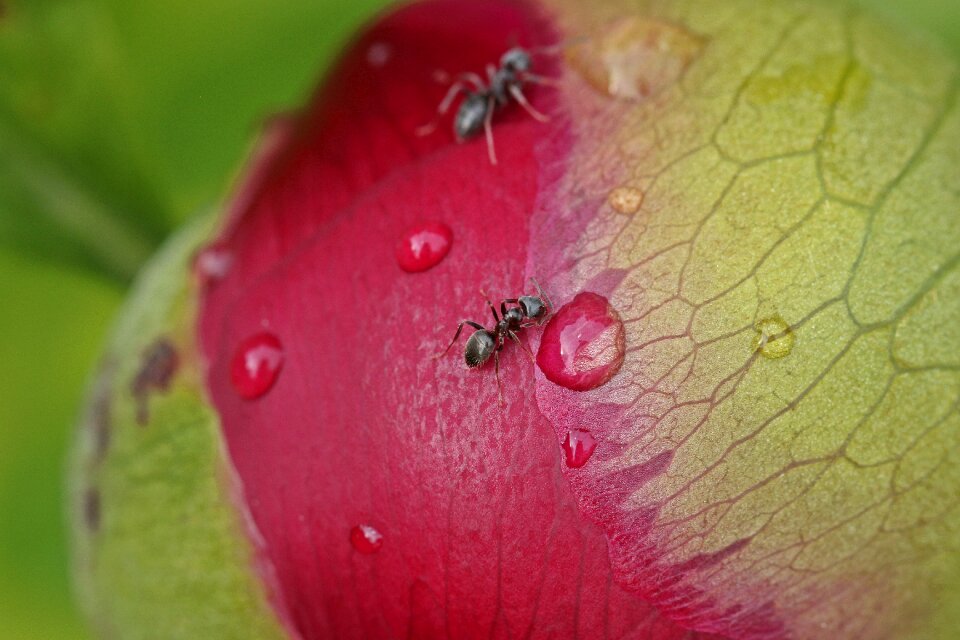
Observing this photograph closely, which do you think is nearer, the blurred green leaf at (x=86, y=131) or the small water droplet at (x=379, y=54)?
the small water droplet at (x=379, y=54)

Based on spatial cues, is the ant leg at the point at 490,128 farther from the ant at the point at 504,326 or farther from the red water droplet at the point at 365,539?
the red water droplet at the point at 365,539

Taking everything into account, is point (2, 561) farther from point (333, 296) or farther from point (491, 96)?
point (491, 96)

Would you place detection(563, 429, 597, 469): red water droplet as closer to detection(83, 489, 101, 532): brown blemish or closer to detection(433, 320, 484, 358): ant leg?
detection(433, 320, 484, 358): ant leg

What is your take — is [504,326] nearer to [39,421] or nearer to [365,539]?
[365,539]

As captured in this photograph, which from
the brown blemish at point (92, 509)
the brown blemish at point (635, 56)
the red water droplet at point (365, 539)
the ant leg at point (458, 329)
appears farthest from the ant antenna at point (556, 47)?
the brown blemish at point (92, 509)

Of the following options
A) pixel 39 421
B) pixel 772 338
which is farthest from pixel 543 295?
pixel 39 421

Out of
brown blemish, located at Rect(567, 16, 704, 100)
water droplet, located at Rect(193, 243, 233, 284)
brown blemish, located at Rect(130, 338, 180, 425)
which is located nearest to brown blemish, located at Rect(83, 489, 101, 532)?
brown blemish, located at Rect(130, 338, 180, 425)

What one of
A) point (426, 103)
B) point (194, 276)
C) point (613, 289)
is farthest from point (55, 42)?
point (613, 289)
